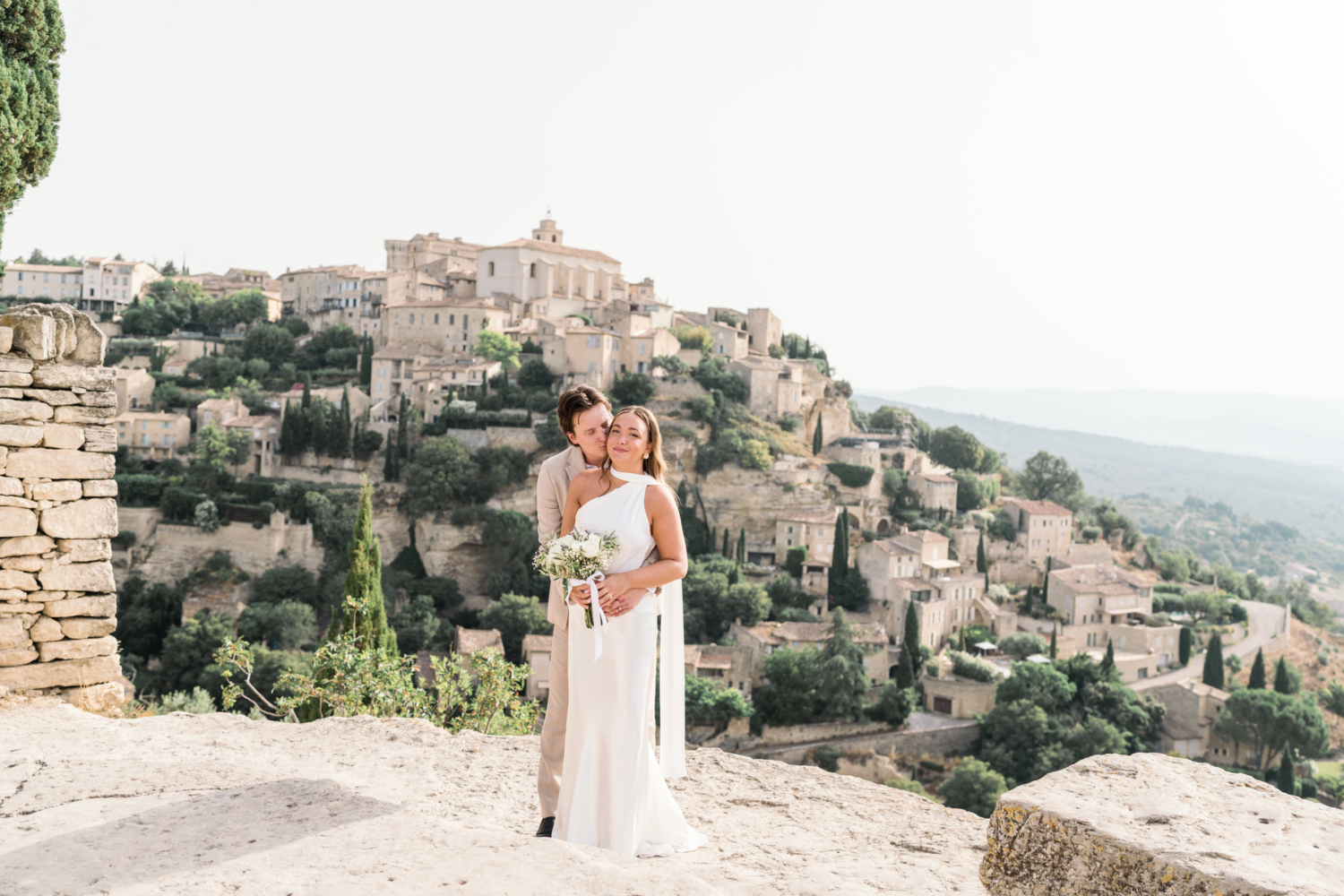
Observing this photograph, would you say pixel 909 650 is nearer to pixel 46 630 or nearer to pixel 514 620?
pixel 514 620

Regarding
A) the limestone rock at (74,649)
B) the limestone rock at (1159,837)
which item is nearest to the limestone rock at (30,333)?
the limestone rock at (74,649)

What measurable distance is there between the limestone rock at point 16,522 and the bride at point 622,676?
9.66 feet

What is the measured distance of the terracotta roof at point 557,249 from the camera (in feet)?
162

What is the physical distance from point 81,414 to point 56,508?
48 cm

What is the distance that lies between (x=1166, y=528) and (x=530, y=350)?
9927cm

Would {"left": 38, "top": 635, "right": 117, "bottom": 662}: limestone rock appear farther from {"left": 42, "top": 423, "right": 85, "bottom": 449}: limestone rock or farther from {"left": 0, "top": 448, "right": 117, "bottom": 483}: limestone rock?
{"left": 42, "top": 423, "right": 85, "bottom": 449}: limestone rock

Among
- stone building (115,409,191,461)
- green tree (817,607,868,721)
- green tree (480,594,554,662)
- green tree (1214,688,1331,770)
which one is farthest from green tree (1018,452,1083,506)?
stone building (115,409,191,461)

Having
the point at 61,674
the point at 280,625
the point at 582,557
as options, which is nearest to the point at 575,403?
the point at 582,557

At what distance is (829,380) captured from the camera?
48.5 metres

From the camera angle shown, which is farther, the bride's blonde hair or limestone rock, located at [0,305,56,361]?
limestone rock, located at [0,305,56,361]

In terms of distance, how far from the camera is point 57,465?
15.3 feet

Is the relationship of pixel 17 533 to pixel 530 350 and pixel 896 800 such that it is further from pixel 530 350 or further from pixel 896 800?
pixel 530 350

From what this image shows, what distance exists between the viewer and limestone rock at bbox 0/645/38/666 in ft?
14.8

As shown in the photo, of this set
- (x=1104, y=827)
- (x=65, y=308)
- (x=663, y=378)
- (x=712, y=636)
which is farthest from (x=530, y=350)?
(x=1104, y=827)
